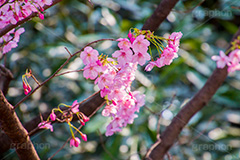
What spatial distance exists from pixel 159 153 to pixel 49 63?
6.73ft

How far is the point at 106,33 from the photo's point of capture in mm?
2734

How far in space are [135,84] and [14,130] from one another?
5.42ft

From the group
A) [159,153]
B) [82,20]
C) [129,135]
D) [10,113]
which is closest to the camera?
[10,113]

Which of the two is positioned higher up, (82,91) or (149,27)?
(149,27)

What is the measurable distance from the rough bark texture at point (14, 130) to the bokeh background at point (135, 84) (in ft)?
4.94

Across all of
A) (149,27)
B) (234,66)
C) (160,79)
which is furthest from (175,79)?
(149,27)

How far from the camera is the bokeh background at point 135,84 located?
2.31 metres

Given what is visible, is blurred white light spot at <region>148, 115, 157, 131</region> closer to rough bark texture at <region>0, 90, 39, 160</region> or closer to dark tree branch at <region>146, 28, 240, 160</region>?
dark tree branch at <region>146, 28, 240, 160</region>

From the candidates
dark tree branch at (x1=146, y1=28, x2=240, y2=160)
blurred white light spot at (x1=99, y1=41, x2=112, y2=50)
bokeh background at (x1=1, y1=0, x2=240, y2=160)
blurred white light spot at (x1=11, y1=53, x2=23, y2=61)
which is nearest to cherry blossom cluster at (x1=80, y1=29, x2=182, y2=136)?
dark tree branch at (x1=146, y1=28, x2=240, y2=160)

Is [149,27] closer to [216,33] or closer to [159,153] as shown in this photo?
[159,153]

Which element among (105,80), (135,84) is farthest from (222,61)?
(135,84)

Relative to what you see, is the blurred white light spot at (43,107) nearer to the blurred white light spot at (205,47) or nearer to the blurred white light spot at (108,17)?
the blurred white light spot at (108,17)

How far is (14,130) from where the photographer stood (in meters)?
0.59

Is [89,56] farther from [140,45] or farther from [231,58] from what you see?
[231,58]
